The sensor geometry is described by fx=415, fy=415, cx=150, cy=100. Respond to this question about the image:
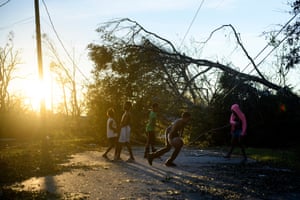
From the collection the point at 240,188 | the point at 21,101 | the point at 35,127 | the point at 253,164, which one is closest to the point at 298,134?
the point at 253,164

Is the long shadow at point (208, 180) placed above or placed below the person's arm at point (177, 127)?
below

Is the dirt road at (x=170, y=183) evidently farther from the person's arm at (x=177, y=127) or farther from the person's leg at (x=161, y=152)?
the person's arm at (x=177, y=127)

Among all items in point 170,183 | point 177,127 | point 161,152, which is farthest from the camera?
point 161,152

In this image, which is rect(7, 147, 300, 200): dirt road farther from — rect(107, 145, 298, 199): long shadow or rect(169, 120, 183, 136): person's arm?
rect(169, 120, 183, 136): person's arm

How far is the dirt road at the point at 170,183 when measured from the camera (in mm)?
7227

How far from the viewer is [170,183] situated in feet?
28.0

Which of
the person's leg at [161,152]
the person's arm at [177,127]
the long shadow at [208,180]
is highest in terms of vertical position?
the person's arm at [177,127]

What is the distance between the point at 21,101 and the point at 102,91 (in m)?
27.7

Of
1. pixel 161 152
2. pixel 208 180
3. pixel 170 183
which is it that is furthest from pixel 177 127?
pixel 170 183

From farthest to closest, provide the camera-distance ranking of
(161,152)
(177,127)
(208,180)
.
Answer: (161,152), (177,127), (208,180)

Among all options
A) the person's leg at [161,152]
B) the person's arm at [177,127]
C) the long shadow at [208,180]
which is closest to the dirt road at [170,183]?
the long shadow at [208,180]

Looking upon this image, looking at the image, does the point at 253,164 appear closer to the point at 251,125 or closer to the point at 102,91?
the point at 251,125

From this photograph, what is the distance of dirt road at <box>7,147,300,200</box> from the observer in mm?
7227

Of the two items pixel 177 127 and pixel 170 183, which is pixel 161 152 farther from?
pixel 170 183
